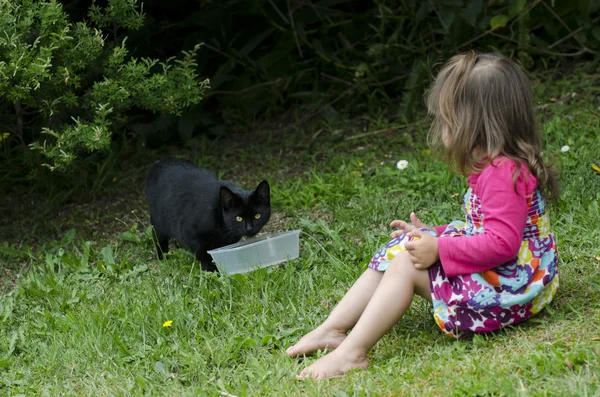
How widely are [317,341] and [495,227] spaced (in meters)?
0.84

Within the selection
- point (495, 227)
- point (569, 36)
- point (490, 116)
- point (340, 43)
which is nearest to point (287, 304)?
point (495, 227)

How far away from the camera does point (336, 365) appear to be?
293cm

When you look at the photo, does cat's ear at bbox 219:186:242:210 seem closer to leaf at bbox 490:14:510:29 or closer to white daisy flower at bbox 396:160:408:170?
white daisy flower at bbox 396:160:408:170

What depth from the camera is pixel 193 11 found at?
273 inches

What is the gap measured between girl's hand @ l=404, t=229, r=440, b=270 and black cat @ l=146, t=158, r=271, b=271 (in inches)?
59.3

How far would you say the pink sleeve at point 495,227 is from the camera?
2758 mm

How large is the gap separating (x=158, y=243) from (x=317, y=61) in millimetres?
2942

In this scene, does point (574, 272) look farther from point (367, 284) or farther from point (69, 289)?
point (69, 289)

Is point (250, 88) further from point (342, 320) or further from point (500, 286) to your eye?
point (500, 286)

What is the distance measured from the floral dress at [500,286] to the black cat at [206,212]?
138 centimetres

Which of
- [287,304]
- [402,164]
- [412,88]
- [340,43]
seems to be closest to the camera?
[287,304]

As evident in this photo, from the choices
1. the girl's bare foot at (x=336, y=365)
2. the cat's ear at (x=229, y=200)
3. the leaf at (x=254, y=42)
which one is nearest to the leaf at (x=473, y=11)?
the leaf at (x=254, y=42)

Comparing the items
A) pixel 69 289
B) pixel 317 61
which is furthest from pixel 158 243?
pixel 317 61

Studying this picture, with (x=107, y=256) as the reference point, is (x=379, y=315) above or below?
above
